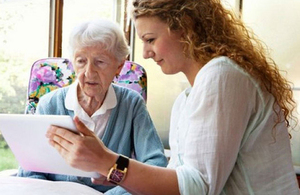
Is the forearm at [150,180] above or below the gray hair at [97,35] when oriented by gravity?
below

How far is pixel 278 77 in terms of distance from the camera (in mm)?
1097

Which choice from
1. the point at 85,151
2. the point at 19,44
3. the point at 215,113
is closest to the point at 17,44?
the point at 19,44

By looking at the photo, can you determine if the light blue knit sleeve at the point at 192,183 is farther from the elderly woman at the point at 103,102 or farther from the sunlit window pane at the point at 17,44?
the sunlit window pane at the point at 17,44

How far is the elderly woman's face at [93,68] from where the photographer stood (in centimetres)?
157

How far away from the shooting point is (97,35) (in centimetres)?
154

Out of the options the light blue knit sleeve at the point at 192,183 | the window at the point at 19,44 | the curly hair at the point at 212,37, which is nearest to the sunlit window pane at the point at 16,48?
the window at the point at 19,44

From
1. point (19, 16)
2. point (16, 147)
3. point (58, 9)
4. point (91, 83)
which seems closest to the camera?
point (16, 147)

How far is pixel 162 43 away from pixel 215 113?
0.29 metres

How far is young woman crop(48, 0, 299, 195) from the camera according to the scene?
3.12 feet

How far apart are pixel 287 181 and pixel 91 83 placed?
0.85 meters

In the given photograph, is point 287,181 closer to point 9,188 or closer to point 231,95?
point 231,95

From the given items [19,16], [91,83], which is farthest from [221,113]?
[19,16]

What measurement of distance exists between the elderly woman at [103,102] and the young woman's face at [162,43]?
41 centimetres

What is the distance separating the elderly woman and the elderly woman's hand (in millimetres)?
525
